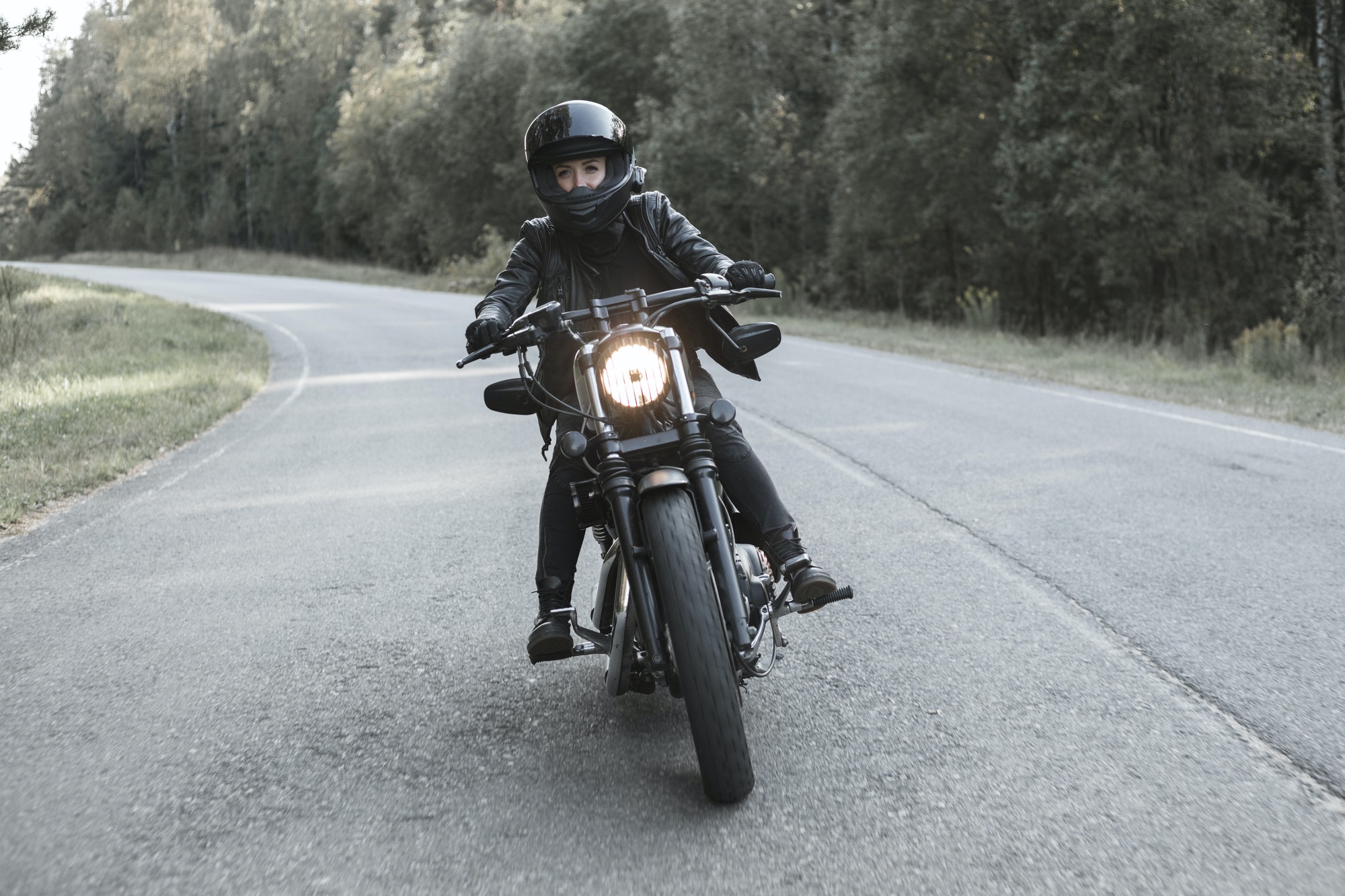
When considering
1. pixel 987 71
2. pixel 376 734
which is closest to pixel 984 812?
pixel 376 734

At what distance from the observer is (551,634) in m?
3.61

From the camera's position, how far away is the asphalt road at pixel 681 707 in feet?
9.27

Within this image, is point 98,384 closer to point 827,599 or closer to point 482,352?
point 482,352

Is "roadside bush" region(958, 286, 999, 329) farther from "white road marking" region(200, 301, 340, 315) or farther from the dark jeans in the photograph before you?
the dark jeans

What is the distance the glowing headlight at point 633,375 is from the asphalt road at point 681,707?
1.06 m

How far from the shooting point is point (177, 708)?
12.9ft

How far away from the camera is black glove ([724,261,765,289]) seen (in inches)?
142

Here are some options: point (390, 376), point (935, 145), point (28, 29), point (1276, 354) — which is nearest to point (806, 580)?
point (28, 29)

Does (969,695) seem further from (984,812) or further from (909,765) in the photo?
(984,812)

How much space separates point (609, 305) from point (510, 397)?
502 mm

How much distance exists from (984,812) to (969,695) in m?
0.90

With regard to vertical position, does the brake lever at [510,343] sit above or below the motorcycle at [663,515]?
above

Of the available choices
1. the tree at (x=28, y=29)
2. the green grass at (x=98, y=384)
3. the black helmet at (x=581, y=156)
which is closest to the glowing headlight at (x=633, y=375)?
the black helmet at (x=581, y=156)

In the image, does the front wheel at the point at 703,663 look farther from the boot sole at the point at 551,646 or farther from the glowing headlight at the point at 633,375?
the boot sole at the point at 551,646
